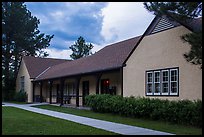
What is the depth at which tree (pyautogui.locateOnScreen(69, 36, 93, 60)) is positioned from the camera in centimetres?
7212

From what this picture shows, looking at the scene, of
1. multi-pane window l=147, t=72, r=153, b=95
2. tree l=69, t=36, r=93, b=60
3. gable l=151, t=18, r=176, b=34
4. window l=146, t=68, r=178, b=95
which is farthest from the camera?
tree l=69, t=36, r=93, b=60

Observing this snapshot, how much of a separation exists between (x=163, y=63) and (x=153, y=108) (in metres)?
2.75

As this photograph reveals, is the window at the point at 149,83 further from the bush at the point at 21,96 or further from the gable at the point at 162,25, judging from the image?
the bush at the point at 21,96

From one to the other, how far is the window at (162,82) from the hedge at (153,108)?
1083mm

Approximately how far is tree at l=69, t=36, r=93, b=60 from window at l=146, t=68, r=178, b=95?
5496 centimetres

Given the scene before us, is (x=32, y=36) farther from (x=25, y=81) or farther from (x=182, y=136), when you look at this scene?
(x=182, y=136)

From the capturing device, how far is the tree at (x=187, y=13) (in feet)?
33.1

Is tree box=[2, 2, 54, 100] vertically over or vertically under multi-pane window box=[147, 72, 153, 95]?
over

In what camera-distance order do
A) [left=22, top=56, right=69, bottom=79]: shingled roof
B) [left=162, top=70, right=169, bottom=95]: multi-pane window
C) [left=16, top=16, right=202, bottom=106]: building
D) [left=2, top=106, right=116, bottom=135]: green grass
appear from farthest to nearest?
[left=22, top=56, right=69, bottom=79]: shingled roof
[left=162, top=70, right=169, bottom=95]: multi-pane window
[left=16, top=16, right=202, bottom=106]: building
[left=2, top=106, right=116, bottom=135]: green grass

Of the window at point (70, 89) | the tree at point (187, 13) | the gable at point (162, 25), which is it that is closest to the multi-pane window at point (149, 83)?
the gable at point (162, 25)

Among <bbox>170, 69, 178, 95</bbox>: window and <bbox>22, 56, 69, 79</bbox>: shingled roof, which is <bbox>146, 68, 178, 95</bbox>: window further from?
<bbox>22, 56, 69, 79</bbox>: shingled roof

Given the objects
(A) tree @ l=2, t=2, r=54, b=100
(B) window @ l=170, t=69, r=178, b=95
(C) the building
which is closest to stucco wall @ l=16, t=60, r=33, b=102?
(A) tree @ l=2, t=2, r=54, b=100

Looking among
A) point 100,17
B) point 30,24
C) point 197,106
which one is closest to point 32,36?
point 30,24

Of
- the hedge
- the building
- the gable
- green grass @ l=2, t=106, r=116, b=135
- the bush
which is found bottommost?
the bush
